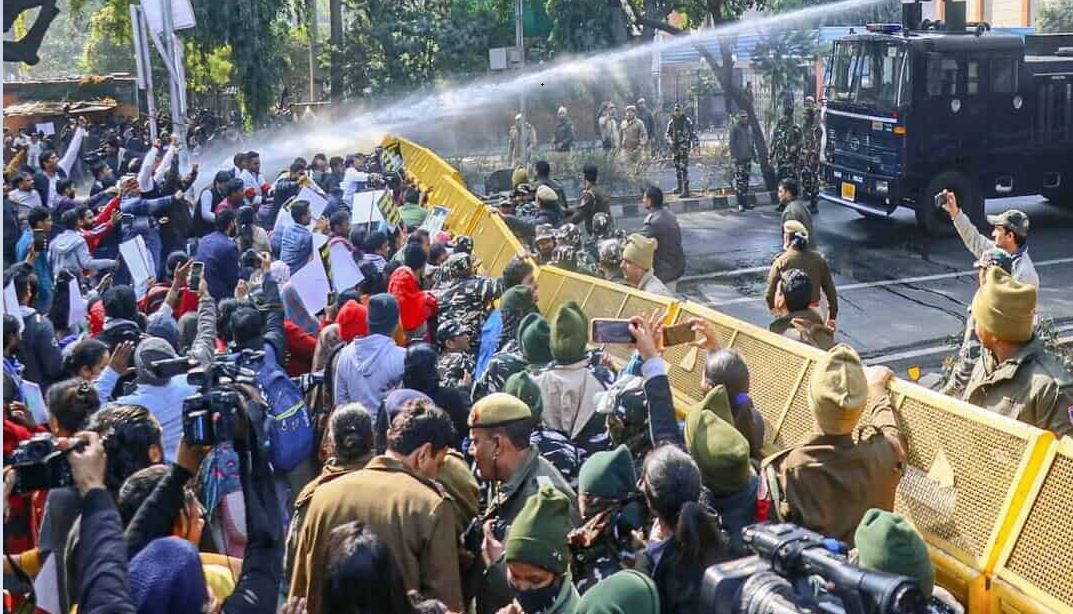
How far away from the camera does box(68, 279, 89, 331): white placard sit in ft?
24.7

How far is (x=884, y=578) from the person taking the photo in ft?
8.27

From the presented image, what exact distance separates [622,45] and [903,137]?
12585 mm

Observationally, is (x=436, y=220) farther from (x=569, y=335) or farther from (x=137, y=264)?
(x=569, y=335)

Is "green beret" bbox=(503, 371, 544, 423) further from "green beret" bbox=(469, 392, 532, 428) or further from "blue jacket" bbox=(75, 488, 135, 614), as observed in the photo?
"blue jacket" bbox=(75, 488, 135, 614)

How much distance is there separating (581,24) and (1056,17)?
20.3m

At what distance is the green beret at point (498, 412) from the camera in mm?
3965

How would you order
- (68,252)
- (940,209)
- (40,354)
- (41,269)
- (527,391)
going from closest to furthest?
(527,391) < (40,354) < (41,269) < (68,252) < (940,209)

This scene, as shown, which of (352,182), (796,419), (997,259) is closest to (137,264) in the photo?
(796,419)

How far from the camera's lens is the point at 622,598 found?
2861 millimetres

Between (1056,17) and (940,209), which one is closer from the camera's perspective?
(940,209)

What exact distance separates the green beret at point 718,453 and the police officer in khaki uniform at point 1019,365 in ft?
4.39

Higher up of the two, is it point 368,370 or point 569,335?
point 569,335

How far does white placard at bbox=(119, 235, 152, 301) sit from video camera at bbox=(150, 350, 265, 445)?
443 centimetres

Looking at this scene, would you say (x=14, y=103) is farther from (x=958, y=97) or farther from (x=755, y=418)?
(x=755, y=418)
